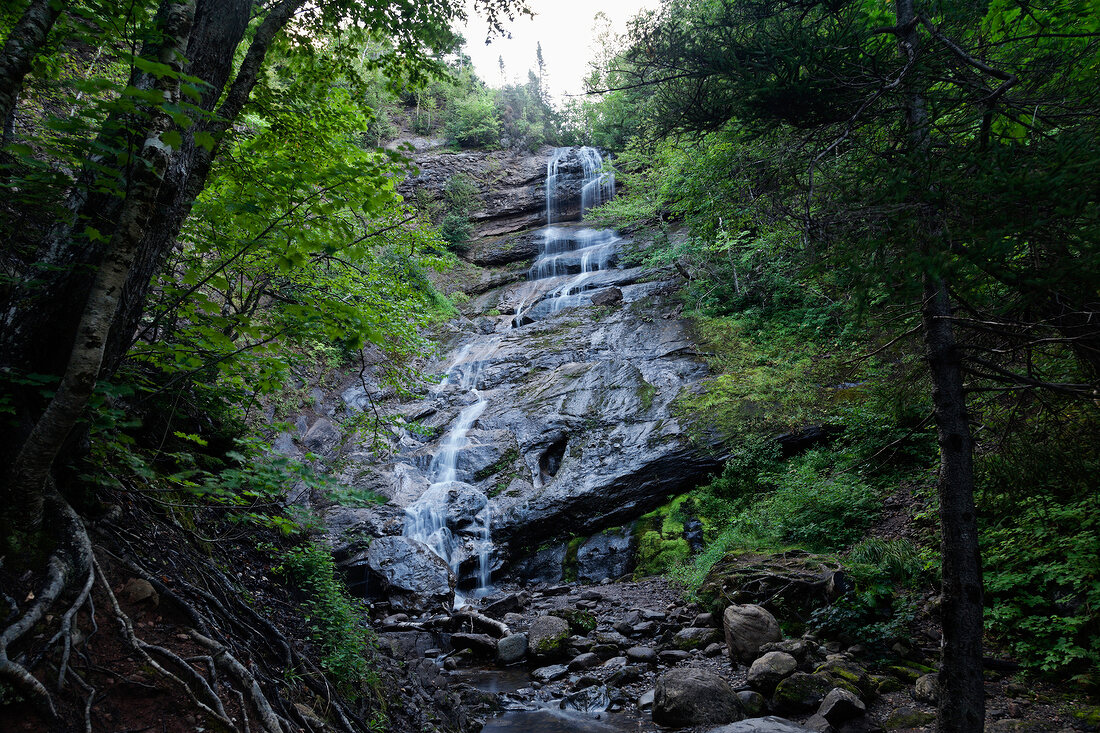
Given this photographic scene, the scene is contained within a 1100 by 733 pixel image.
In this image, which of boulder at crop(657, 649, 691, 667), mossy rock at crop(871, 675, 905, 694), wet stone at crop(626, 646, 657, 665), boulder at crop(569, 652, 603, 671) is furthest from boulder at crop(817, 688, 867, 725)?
boulder at crop(569, 652, 603, 671)

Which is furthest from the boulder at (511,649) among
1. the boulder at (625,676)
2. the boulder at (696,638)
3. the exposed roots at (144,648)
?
the exposed roots at (144,648)

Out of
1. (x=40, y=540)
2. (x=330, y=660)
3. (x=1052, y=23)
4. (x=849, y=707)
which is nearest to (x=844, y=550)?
(x=849, y=707)

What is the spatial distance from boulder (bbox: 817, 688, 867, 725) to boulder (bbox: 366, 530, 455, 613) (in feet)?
22.5

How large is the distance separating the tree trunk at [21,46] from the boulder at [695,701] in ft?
22.8

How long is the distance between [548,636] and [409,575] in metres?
3.64

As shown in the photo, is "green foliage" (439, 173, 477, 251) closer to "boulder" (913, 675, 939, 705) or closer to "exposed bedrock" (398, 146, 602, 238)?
"exposed bedrock" (398, 146, 602, 238)

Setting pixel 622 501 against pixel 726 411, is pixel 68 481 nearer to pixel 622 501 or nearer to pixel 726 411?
pixel 622 501

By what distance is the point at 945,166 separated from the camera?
359cm

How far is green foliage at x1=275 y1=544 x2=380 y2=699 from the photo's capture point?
4289 mm

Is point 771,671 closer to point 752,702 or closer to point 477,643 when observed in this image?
point 752,702

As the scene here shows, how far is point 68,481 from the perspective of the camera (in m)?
3.09

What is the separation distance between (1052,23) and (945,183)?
2.47 m

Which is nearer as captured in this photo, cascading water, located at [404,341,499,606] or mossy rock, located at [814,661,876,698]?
mossy rock, located at [814,661,876,698]

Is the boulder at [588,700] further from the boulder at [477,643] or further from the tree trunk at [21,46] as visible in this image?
the tree trunk at [21,46]
